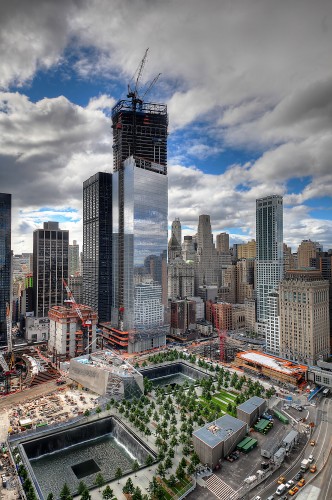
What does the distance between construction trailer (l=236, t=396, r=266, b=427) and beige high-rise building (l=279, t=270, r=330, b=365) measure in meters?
47.7

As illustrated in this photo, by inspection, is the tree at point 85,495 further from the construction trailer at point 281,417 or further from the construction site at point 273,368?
the construction site at point 273,368

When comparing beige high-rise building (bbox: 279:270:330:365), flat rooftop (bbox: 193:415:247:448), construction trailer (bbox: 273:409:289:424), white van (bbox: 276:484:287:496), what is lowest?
construction trailer (bbox: 273:409:289:424)

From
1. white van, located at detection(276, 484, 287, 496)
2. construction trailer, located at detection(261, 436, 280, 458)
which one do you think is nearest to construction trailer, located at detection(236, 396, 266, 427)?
construction trailer, located at detection(261, 436, 280, 458)

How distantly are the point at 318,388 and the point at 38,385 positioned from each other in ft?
313

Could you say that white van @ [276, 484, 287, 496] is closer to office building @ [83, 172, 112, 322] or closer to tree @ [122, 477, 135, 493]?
tree @ [122, 477, 135, 493]

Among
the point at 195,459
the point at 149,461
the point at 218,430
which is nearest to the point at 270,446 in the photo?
the point at 218,430

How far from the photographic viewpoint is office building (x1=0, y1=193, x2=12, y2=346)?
581ft

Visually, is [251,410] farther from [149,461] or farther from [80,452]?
[80,452]

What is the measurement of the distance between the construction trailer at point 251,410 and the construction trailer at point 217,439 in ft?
14.2

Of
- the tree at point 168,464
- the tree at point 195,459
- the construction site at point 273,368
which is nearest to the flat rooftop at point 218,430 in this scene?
the tree at point 195,459

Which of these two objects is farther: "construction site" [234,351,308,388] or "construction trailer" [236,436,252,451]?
"construction site" [234,351,308,388]

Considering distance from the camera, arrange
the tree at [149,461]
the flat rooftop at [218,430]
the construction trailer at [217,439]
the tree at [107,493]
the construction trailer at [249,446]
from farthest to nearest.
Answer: the construction trailer at [249,446]
the flat rooftop at [218,430]
the tree at [149,461]
the construction trailer at [217,439]
the tree at [107,493]

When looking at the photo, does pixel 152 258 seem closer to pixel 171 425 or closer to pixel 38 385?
pixel 38 385

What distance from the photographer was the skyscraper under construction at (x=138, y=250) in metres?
160
